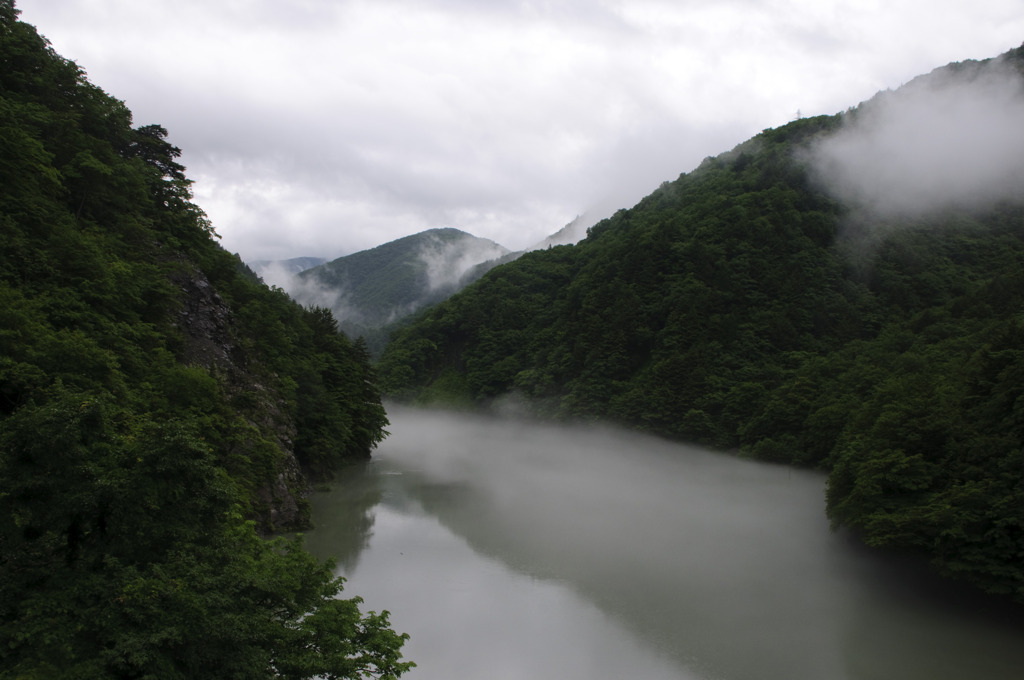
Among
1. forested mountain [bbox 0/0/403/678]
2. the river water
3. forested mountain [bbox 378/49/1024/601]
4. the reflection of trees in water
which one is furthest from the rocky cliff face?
forested mountain [bbox 378/49/1024/601]

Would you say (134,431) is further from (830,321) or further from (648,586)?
(830,321)

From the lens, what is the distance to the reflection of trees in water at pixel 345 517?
2722cm

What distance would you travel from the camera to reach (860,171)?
258 ft

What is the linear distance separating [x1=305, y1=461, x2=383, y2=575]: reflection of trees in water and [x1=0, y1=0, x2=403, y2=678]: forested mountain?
6.48ft

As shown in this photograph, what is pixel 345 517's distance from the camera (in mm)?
33719

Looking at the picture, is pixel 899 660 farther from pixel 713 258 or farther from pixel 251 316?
pixel 713 258

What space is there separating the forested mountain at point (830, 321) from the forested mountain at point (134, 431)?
20.2m

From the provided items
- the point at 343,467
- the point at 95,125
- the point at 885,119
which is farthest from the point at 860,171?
the point at 95,125

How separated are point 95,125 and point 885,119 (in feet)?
301

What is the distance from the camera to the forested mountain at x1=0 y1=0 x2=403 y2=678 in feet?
27.7

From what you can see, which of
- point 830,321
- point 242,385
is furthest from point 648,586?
point 830,321

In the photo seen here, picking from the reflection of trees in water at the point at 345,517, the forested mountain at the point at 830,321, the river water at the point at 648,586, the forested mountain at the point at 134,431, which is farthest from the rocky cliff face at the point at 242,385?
the forested mountain at the point at 830,321

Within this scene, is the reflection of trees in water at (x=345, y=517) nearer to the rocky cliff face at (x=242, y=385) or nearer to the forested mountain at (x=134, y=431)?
the rocky cliff face at (x=242, y=385)

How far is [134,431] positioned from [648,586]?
58.5ft
